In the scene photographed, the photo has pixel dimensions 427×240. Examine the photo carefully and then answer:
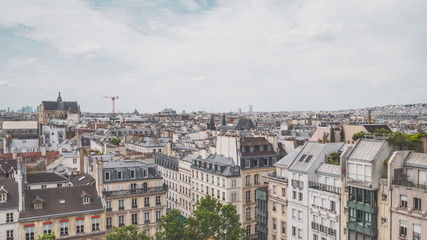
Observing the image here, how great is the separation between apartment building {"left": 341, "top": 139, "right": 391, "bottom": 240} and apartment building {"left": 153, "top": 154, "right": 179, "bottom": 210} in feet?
134

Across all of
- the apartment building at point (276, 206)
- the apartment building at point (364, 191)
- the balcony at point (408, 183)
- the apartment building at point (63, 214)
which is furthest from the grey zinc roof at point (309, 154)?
the apartment building at point (63, 214)

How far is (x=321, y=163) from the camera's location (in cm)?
4622

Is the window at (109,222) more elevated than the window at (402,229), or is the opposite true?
the window at (402,229)

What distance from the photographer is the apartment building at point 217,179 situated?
59.3 metres

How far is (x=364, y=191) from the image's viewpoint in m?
38.0

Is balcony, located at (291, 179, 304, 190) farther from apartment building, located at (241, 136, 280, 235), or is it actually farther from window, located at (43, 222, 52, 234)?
window, located at (43, 222, 52, 234)

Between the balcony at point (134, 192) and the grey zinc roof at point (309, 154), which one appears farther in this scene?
the balcony at point (134, 192)

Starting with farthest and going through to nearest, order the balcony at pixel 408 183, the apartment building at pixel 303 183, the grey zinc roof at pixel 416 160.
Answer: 1. the apartment building at pixel 303 183
2. the grey zinc roof at pixel 416 160
3. the balcony at pixel 408 183

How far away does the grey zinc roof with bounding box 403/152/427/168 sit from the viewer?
116 ft

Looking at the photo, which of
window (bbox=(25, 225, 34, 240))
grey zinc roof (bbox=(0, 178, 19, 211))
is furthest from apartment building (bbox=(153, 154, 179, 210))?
window (bbox=(25, 225, 34, 240))

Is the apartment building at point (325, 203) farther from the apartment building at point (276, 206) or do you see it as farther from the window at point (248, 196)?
the window at point (248, 196)

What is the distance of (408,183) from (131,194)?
112 ft

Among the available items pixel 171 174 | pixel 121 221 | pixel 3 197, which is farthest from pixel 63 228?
pixel 171 174

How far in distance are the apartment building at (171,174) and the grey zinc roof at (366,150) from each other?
4176 centimetres
